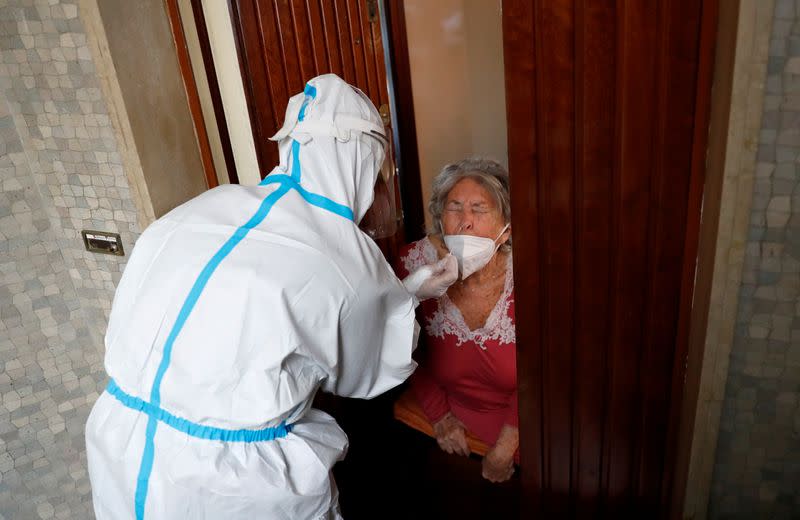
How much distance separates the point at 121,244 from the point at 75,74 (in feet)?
1.48

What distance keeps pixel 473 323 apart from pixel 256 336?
2.32 ft

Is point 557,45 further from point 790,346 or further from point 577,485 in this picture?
point 577,485

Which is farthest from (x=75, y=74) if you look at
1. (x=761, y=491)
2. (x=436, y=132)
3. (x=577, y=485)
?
(x=761, y=491)

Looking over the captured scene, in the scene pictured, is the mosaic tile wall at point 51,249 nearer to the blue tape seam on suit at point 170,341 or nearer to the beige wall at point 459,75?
the blue tape seam on suit at point 170,341

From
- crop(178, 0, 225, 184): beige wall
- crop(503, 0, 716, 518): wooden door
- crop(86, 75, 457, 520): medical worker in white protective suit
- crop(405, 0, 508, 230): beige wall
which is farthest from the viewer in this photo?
crop(405, 0, 508, 230): beige wall

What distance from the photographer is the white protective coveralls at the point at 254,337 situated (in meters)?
1.10

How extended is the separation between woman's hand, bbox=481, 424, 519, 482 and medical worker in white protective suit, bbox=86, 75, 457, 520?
426 mm

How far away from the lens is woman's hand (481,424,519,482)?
158cm

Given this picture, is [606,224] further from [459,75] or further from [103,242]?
[459,75]

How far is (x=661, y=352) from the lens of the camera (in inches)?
44.2

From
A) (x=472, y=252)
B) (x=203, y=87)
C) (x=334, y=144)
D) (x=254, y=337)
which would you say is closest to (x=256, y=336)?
(x=254, y=337)

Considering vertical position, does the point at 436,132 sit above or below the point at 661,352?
above

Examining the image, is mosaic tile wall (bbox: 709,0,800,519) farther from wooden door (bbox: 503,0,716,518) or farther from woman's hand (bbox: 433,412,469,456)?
woman's hand (bbox: 433,412,469,456)

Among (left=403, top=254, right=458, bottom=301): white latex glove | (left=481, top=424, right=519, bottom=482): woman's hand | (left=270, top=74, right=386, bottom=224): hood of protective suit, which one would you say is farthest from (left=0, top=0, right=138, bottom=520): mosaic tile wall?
(left=481, top=424, right=519, bottom=482): woman's hand
